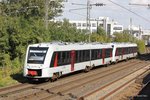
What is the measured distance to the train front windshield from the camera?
26469mm

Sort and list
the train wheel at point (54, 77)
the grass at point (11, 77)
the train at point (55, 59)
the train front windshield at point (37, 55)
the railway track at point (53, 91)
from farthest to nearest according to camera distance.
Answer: the train wheel at point (54, 77) < the train front windshield at point (37, 55) < the train at point (55, 59) < the grass at point (11, 77) < the railway track at point (53, 91)

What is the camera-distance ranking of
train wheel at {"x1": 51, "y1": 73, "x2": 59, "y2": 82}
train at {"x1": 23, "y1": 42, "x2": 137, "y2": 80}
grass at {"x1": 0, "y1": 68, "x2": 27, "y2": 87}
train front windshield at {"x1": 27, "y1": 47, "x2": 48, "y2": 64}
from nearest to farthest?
1. grass at {"x1": 0, "y1": 68, "x2": 27, "y2": 87}
2. train at {"x1": 23, "y1": 42, "x2": 137, "y2": 80}
3. train front windshield at {"x1": 27, "y1": 47, "x2": 48, "y2": 64}
4. train wheel at {"x1": 51, "y1": 73, "x2": 59, "y2": 82}

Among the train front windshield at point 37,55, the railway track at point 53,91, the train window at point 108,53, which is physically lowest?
the railway track at point 53,91

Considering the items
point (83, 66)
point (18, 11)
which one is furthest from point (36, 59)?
point (18, 11)

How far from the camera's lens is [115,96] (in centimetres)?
2231

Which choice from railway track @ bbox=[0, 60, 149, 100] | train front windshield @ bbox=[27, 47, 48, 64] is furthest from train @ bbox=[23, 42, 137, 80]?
railway track @ bbox=[0, 60, 149, 100]

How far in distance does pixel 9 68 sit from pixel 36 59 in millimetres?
7177

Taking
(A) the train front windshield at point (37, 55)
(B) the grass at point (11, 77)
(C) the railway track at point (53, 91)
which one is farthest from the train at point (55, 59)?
(B) the grass at point (11, 77)

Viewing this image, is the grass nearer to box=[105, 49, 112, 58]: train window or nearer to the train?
the train

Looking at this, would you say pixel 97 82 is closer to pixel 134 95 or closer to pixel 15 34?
pixel 134 95

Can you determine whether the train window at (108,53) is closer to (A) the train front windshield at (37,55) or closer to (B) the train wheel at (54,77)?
(B) the train wheel at (54,77)

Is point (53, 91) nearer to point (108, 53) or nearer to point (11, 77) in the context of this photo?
point (11, 77)

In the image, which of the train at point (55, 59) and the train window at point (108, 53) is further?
the train window at point (108, 53)

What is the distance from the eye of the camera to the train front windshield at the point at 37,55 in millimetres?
26469
